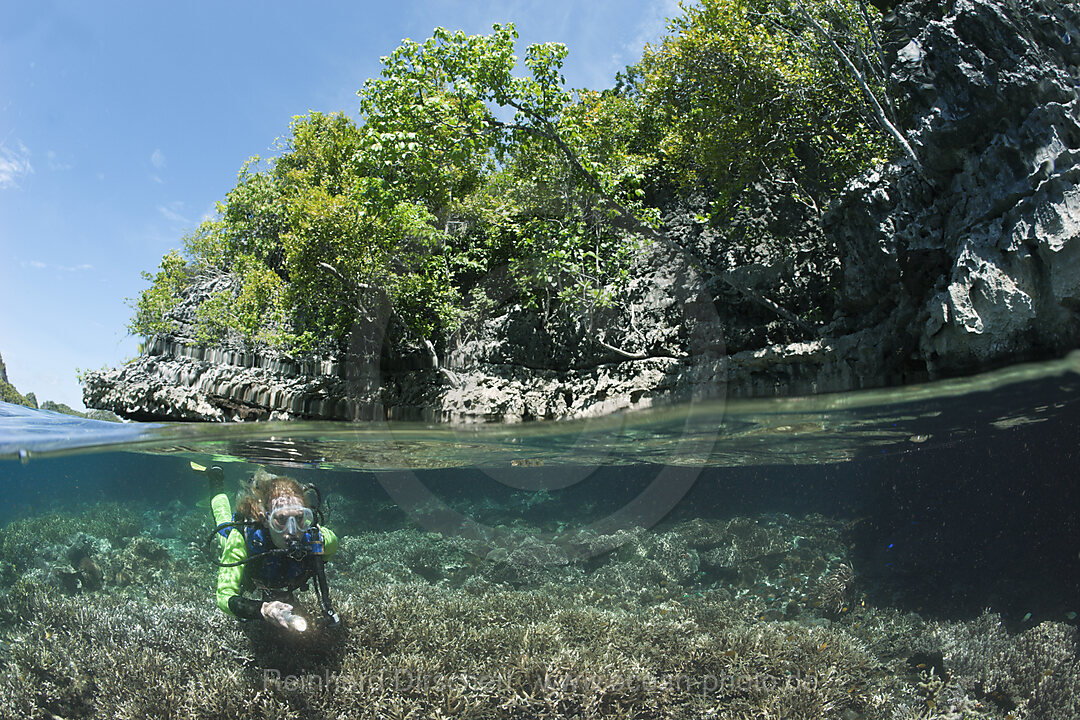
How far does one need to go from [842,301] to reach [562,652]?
7.38 metres

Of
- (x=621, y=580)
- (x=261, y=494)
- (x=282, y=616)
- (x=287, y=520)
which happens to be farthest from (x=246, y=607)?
(x=621, y=580)

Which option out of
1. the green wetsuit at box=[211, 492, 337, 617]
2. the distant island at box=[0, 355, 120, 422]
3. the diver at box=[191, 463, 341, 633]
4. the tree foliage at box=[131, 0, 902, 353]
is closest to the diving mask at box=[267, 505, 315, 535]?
the diver at box=[191, 463, 341, 633]

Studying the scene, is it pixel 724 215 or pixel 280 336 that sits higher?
pixel 724 215

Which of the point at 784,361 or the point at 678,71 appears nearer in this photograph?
the point at 784,361

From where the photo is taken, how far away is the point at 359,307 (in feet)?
39.2

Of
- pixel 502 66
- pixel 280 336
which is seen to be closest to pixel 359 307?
pixel 280 336

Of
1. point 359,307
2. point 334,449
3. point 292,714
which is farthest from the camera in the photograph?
point 334,449

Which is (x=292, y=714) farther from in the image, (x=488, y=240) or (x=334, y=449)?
Answer: (x=488, y=240)

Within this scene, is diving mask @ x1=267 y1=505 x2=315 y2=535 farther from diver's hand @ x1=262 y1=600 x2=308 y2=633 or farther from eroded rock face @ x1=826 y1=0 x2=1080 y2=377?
eroded rock face @ x1=826 y1=0 x2=1080 y2=377

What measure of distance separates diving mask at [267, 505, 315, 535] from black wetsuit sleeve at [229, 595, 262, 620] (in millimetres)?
777

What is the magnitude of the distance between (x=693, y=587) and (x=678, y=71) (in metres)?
10.9

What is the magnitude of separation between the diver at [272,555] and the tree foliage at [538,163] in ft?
18.0

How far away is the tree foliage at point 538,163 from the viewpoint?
10.3 m

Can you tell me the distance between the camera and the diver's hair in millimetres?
7198
